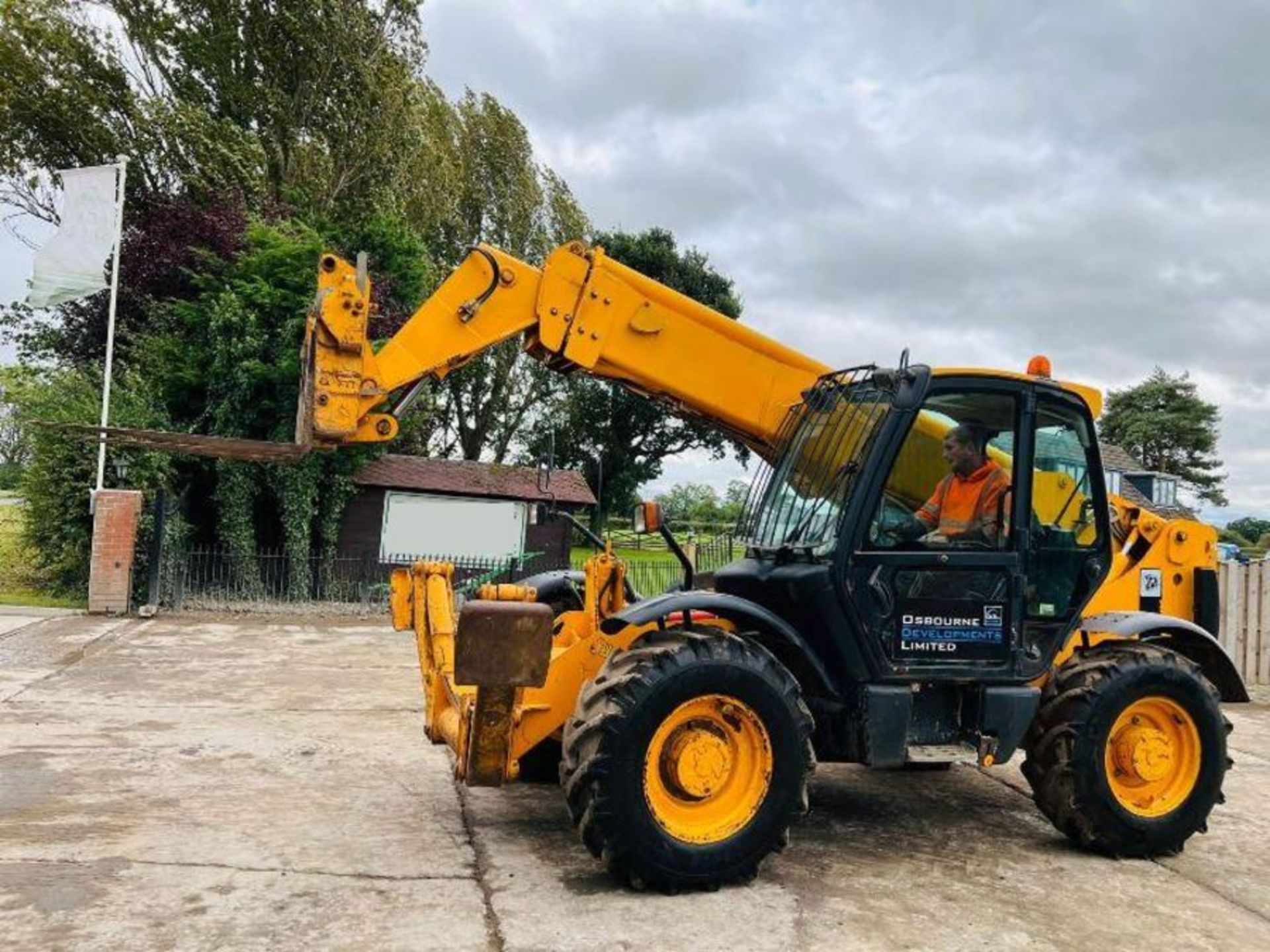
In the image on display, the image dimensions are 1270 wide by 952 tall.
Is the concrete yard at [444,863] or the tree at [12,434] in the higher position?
the tree at [12,434]

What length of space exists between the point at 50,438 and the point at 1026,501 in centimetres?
1460

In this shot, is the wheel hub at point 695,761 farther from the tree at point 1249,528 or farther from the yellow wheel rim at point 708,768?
the tree at point 1249,528

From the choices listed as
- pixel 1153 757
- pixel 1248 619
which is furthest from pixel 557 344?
pixel 1248 619

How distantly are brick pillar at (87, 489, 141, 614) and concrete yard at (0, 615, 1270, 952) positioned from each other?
21.2 feet

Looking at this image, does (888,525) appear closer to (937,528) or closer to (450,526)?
(937,528)

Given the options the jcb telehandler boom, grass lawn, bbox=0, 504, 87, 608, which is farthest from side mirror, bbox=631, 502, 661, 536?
grass lawn, bbox=0, 504, 87, 608

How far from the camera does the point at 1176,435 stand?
55.6 m

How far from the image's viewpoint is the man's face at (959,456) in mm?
5152

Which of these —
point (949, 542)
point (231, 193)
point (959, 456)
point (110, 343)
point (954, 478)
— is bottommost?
point (949, 542)

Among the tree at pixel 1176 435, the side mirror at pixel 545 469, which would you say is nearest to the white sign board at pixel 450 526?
the side mirror at pixel 545 469

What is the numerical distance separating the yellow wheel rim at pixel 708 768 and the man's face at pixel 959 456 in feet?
5.77

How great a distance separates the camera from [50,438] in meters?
15.0

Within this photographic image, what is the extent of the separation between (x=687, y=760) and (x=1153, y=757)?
2481 millimetres

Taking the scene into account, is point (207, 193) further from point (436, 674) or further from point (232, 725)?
point (436, 674)
